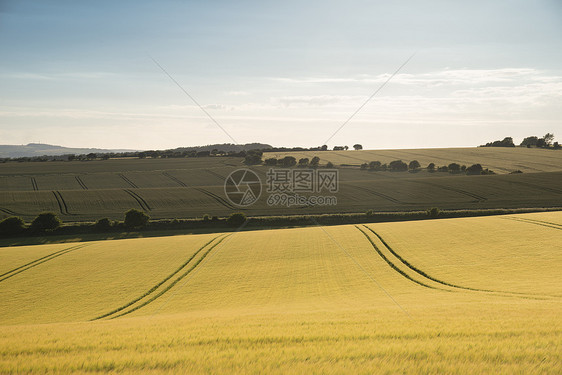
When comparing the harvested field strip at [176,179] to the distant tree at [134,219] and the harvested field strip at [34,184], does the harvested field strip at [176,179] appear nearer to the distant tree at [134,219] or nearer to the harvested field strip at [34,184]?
the harvested field strip at [34,184]

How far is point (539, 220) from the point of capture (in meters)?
38.2

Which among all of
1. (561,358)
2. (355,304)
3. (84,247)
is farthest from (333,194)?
(561,358)

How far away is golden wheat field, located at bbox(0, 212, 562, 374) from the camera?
816cm

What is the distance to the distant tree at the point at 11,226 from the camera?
45906 mm

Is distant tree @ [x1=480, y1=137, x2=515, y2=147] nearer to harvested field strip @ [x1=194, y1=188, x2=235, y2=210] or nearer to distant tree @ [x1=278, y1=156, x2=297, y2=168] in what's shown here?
distant tree @ [x1=278, y1=156, x2=297, y2=168]

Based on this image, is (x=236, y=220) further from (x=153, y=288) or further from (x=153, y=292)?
(x=153, y=292)

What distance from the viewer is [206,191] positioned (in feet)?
237

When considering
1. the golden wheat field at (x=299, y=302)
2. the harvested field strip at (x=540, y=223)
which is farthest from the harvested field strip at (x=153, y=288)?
the harvested field strip at (x=540, y=223)

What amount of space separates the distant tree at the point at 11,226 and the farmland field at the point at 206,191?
6303 millimetres

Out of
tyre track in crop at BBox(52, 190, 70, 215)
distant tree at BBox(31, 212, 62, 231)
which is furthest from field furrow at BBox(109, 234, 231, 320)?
tyre track in crop at BBox(52, 190, 70, 215)

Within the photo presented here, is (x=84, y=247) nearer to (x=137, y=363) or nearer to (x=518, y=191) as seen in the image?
(x=137, y=363)

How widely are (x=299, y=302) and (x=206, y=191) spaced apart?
5611 centimetres

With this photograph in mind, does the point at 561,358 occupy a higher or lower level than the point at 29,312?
higher

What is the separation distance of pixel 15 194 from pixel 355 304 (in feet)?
253
